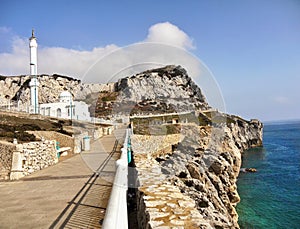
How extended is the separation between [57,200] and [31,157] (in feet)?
15.3

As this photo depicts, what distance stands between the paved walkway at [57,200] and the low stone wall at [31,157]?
44 cm

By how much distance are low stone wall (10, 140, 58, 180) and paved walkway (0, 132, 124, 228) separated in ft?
1.44

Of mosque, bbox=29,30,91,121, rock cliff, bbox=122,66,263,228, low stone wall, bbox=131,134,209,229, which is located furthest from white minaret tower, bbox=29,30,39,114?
low stone wall, bbox=131,134,209,229

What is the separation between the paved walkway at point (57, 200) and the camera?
456cm

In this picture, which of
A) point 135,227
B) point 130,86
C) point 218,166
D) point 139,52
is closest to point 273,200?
point 218,166

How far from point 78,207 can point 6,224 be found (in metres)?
1.27

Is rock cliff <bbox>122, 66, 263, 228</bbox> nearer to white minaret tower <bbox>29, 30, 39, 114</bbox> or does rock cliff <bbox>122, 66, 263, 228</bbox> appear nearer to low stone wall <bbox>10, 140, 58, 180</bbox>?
low stone wall <bbox>10, 140, 58, 180</bbox>

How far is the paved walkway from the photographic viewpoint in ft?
15.0

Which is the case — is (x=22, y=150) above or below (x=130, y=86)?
below

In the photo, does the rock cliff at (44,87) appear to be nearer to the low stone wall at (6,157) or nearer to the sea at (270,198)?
the sea at (270,198)

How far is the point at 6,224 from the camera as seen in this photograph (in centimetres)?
455

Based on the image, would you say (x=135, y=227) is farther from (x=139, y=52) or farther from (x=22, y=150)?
(x=139, y=52)

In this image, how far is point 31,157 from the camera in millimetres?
9742

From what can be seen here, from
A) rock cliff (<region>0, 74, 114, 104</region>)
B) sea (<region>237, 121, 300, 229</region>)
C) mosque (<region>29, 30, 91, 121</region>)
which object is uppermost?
rock cliff (<region>0, 74, 114, 104</region>)
